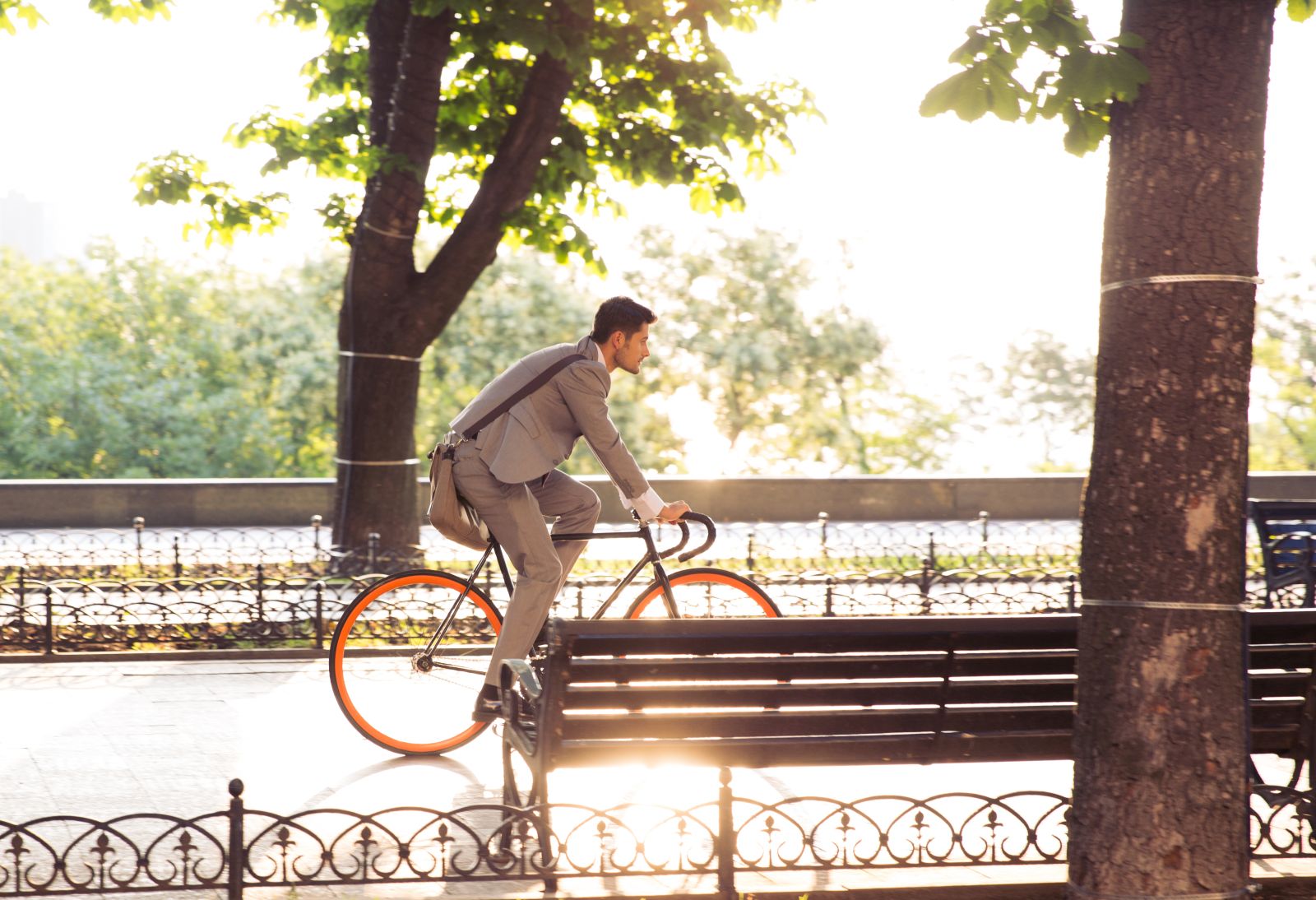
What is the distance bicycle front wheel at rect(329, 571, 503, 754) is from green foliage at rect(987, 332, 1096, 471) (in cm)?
4437

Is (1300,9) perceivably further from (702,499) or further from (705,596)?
(702,499)

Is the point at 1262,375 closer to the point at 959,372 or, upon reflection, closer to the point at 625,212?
the point at 959,372

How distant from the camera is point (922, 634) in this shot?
14.5ft

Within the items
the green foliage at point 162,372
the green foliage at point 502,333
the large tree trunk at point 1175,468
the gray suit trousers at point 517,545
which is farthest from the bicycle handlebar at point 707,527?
the green foliage at point 502,333

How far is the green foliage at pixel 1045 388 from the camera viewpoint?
49.8m

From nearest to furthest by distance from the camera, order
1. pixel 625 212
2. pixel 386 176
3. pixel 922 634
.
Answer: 1. pixel 922 634
2. pixel 386 176
3. pixel 625 212

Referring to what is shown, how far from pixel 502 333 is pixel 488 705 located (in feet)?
86.2

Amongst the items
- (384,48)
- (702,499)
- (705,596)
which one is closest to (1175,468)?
(705,596)

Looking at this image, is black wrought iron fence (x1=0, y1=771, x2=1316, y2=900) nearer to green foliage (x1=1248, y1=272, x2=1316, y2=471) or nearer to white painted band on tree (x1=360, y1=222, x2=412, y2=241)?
white painted band on tree (x1=360, y1=222, x2=412, y2=241)

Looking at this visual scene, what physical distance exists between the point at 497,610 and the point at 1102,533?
10.5 ft

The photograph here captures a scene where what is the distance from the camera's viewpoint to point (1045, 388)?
50.5 m

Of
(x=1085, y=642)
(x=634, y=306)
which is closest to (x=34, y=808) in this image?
(x=634, y=306)

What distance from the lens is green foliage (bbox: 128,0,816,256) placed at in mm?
13273

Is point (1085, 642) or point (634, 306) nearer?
point (1085, 642)
